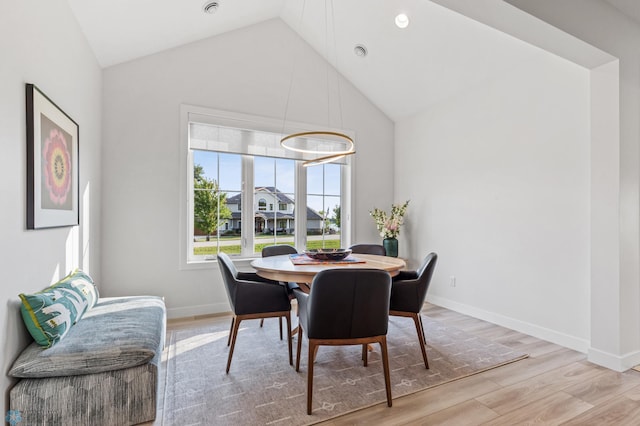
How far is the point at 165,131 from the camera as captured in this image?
358cm

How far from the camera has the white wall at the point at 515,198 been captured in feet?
9.42

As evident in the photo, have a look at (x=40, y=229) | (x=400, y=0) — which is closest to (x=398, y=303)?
(x=40, y=229)

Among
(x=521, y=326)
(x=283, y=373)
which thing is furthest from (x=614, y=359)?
(x=283, y=373)

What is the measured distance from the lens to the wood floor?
188 cm

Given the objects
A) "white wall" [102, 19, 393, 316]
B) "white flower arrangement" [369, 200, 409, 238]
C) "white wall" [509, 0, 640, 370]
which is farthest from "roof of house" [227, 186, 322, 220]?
"white wall" [509, 0, 640, 370]

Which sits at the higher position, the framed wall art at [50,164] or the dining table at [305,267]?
the framed wall art at [50,164]

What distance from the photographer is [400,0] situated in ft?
10.7

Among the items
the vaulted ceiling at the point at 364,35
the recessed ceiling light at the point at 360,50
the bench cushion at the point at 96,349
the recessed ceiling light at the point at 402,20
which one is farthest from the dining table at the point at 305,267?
the recessed ceiling light at the point at 360,50

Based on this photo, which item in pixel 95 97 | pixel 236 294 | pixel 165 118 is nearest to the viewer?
pixel 236 294

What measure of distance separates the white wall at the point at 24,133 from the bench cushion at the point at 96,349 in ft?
0.36

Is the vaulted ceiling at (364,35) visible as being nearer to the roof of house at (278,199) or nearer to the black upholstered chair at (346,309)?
the roof of house at (278,199)

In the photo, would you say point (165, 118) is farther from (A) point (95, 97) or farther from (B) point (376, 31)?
(B) point (376, 31)

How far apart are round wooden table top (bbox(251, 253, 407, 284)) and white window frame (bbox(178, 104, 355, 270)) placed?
51.8 inches

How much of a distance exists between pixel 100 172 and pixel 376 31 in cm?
327
